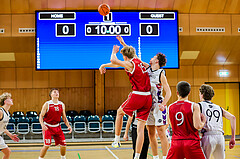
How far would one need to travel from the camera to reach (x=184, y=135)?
4.07m

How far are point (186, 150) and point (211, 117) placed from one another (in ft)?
1.91

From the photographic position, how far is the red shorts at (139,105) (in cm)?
489

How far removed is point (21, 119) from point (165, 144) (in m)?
9.11

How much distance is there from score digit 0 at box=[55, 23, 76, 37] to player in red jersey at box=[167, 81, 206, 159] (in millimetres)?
8567

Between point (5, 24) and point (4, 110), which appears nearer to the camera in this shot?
point (4, 110)

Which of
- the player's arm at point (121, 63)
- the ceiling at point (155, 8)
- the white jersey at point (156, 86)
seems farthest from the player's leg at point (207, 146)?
the ceiling at point (155, 8)

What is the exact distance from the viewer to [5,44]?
1362 cm

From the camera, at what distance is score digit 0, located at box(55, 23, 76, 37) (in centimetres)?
1203

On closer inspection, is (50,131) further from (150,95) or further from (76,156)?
(150,95)

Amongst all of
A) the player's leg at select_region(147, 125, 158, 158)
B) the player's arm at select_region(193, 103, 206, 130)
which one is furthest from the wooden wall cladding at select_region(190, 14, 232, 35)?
the player's arm at select_region(193, 103, 206, 130)

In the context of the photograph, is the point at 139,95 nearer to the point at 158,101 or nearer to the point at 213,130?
the point at 158,101

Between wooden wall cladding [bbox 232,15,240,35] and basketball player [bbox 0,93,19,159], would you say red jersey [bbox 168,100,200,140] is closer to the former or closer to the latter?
basketball player [bbox 0,93,19,159]

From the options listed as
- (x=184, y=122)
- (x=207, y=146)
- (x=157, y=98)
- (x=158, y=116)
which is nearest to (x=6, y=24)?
(x=157, y=98)

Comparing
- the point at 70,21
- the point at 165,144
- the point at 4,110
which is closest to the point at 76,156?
the point at 4,110
